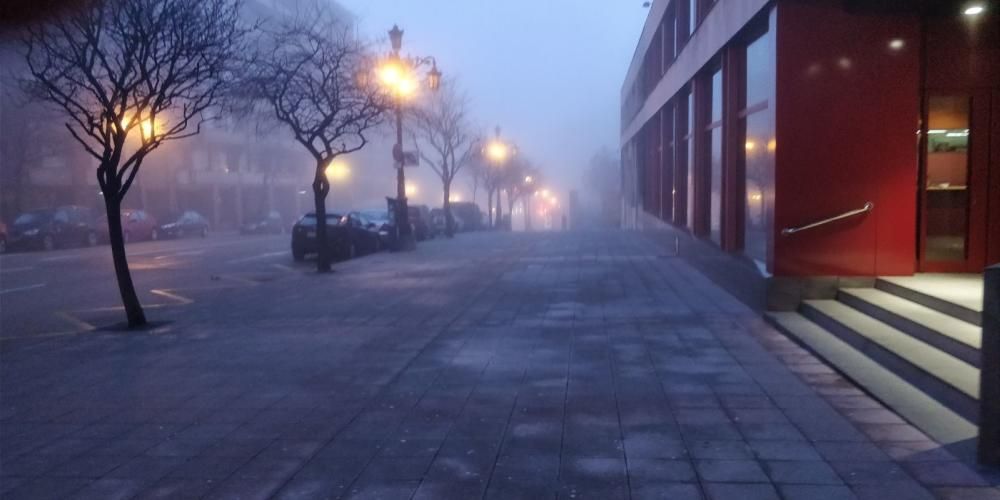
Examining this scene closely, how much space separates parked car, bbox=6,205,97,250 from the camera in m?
32.7

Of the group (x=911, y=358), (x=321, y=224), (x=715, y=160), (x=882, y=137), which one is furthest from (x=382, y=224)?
(x=911, y=358)

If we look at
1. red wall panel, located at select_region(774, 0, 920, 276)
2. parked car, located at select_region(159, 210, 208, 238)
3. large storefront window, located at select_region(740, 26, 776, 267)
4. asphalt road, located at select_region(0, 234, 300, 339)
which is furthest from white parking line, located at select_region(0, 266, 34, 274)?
red wall panel, located at select_region(774, 0, 920, 276)

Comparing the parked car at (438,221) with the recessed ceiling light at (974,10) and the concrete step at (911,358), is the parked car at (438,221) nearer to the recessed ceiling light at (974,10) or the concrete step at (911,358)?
the recessed ceiling light at (974,10)

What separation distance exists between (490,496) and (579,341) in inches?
202

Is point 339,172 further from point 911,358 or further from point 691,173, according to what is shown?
point 911,358

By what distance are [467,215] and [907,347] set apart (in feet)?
141

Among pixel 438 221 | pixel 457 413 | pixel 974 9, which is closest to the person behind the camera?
pixel 457 413

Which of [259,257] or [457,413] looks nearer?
[457,413]

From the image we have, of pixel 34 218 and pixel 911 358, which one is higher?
pixel 34 218

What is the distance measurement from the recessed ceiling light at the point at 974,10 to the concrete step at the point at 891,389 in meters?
4.27

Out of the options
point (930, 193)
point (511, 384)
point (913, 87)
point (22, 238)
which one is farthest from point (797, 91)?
point (22, 238)

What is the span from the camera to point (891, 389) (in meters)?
7.39

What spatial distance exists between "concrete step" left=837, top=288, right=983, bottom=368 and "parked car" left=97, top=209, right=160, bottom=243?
108 ft

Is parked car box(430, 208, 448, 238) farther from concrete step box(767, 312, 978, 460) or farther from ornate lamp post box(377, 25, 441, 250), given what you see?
concrete step box(767, 312, 978, 460)
